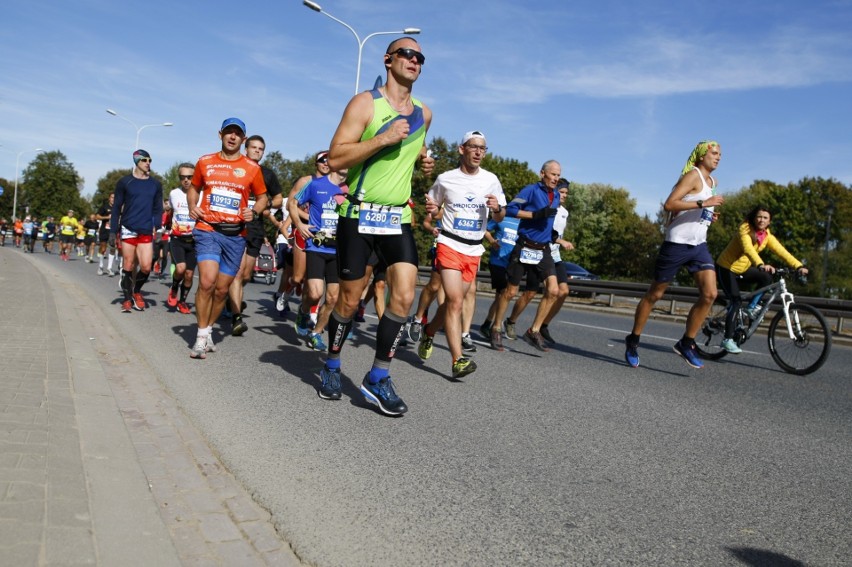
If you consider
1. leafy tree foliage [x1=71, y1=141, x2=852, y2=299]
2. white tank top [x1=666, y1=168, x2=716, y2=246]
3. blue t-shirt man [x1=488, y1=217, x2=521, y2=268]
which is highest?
leafy tree foliage [x1=71, y1=141, x2=852, y2=299]

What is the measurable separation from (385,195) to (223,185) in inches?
112

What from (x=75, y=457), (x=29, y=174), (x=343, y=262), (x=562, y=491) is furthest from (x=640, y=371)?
(x=29, y=174)

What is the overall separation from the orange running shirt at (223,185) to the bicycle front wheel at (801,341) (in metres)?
5.84

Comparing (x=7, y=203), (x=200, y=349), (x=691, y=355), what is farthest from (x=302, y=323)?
(x=7, y=203)

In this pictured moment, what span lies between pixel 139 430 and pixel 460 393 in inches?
96.6

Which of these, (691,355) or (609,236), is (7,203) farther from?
(691,355)

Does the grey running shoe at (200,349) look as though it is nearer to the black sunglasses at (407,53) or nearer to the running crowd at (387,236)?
the running crowd at (387,236)

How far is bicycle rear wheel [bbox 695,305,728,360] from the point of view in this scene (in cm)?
873

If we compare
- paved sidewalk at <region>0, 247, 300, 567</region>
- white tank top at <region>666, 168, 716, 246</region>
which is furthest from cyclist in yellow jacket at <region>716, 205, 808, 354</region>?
paved sidewalk at <region>0, 247, 300, 567</region>

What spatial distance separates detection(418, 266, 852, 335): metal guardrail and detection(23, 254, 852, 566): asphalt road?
714 cm

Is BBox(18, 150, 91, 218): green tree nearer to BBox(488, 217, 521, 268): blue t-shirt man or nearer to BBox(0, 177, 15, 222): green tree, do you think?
BBox(0, 177, 15, 222): green tree

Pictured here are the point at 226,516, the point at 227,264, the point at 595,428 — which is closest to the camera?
the point at 226,516

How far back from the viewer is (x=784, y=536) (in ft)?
9.87

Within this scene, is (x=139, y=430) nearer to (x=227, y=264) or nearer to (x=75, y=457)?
(x=75, y=457)
